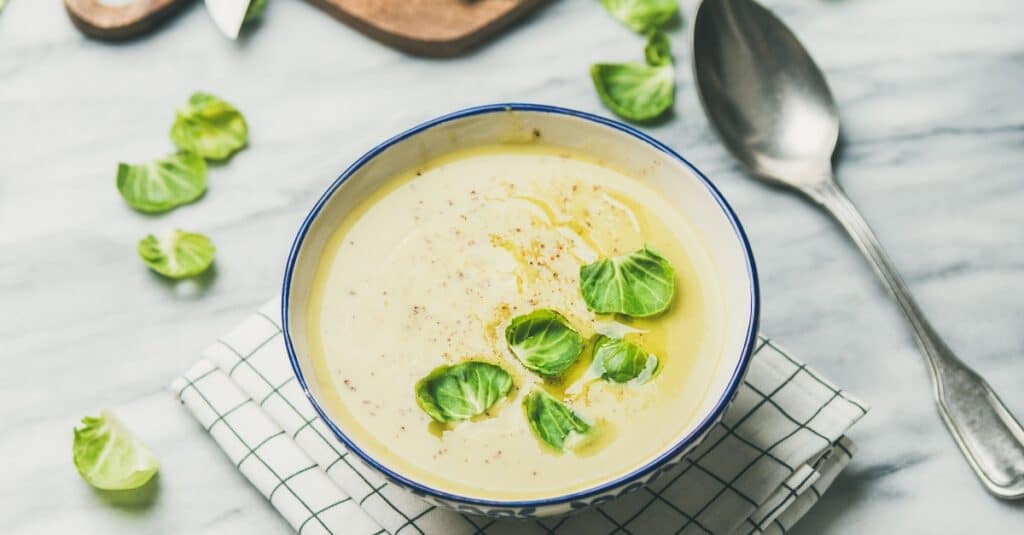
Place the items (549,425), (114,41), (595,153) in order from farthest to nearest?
(114,41) → (595,153) → (549,425)

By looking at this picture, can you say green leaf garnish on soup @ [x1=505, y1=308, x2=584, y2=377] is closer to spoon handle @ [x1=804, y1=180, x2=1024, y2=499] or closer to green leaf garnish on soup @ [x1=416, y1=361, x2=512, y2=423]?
green leaf garnish on soup @ [x1=416, y1=361, x2=512, y2=423]

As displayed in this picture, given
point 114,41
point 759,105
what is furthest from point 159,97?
point 759,105

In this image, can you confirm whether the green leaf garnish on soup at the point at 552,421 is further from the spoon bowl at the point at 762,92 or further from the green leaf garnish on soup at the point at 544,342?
the spoon bowl at the point at 762,92

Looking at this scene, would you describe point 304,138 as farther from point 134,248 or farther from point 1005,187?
point 1005,187

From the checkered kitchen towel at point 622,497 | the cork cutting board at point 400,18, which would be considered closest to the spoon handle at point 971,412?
the checkered kitchen towel at point 622,497

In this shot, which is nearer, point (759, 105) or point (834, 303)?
point (834, 303)

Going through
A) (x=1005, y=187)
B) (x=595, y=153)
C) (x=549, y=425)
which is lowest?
(x=1005, y=187)

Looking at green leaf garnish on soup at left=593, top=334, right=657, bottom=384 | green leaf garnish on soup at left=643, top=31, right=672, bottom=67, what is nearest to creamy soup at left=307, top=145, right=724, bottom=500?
green leaf garnish on soup at left=593, top=334, right=657, bottom=384
